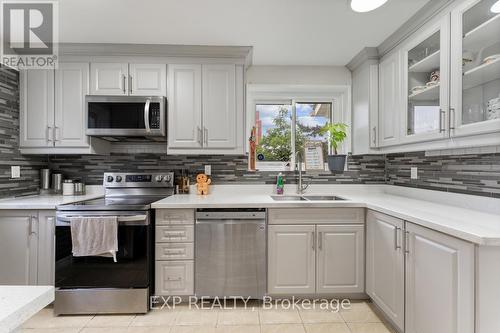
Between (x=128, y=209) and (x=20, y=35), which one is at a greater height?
(x=20, y=35)

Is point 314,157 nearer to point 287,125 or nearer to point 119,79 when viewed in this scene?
point 287,125

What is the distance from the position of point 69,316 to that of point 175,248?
0.92m

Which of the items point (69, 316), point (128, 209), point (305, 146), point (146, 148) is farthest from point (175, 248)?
point (305, 146)

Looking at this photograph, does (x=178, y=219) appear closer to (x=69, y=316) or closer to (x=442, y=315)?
(x=69, y=316)

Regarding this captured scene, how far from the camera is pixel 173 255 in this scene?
2.19 meters

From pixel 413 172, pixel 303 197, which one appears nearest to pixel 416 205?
pixel 413 172

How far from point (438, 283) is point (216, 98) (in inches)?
84.4

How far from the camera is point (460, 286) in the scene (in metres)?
1.25

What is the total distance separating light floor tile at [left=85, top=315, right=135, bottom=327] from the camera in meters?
1.97

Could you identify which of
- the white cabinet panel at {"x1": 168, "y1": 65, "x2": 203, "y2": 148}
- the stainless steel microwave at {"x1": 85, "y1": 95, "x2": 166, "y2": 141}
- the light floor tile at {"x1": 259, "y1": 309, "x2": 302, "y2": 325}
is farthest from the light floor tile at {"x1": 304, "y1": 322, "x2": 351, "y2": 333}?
the stainless steel microwave at {"x1": 85, "y1": 95, "x2": 166, "y2": 141}

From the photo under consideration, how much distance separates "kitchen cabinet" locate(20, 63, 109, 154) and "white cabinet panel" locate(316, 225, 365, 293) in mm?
2313

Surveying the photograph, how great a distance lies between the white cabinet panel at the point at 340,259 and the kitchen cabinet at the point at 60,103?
2313 mm

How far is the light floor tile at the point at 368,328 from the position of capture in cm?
191

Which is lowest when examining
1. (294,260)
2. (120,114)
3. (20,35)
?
(294,260)
